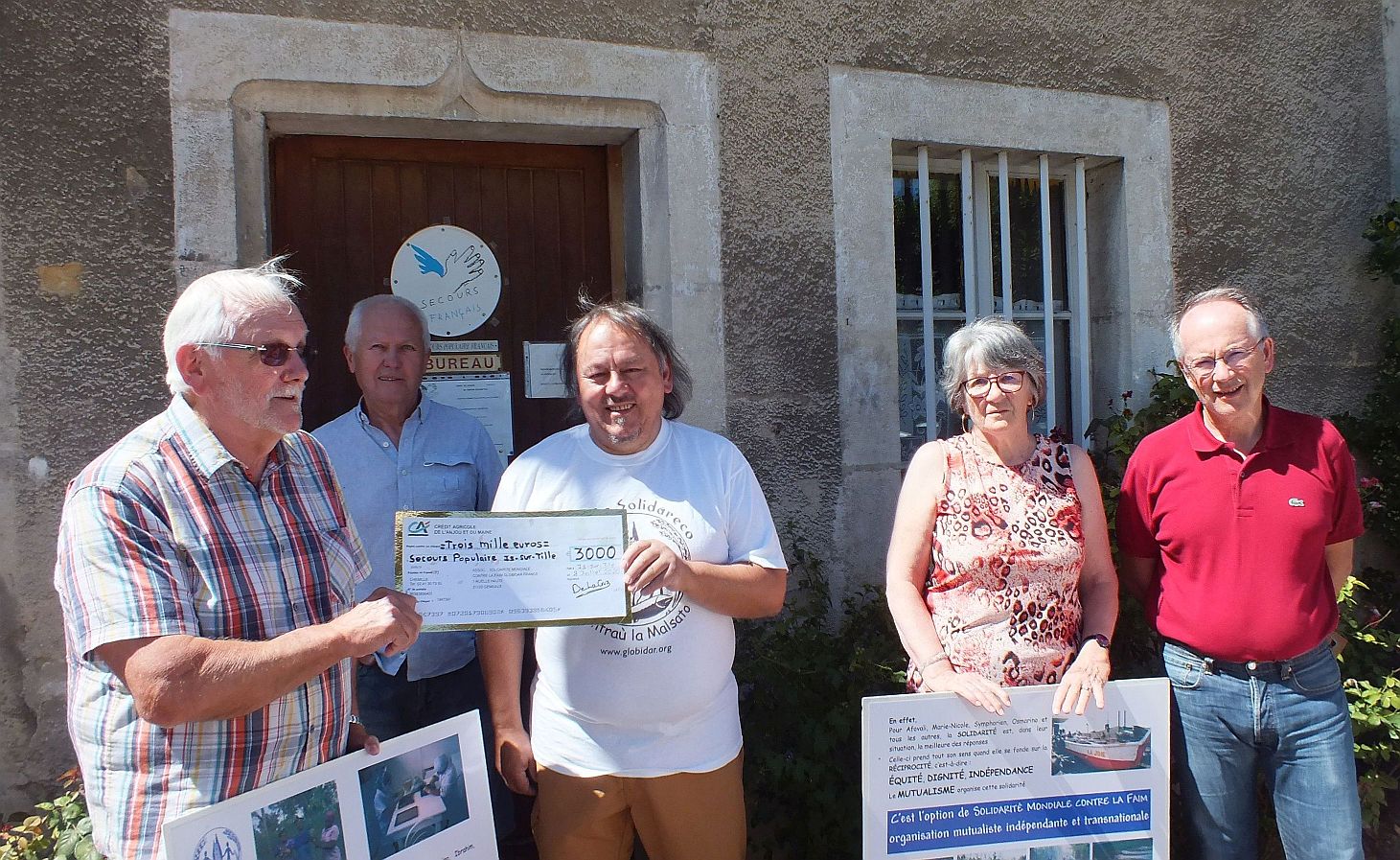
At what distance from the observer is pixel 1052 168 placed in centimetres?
428

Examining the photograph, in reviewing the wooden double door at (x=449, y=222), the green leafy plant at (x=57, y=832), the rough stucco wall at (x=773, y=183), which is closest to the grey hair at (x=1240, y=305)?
the rough stucco wall at (x=773, y=183)

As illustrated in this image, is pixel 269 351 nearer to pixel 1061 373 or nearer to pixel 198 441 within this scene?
pixel 198 441

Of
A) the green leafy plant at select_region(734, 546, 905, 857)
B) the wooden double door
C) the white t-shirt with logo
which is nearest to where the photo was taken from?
the white t-shirt with logo

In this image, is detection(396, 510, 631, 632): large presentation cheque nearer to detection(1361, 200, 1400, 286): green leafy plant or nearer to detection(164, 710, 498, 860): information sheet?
detection(164, 710, 498, 860): information sheet

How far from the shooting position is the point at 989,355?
7.99ft

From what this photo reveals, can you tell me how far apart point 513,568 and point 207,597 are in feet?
2.00

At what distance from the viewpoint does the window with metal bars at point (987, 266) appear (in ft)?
13.3

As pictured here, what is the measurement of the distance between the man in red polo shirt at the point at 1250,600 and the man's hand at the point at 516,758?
169 centimetres

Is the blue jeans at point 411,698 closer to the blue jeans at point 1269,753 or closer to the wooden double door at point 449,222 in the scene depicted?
the wooden double door at point 449,222

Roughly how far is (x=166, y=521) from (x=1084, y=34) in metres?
3.94

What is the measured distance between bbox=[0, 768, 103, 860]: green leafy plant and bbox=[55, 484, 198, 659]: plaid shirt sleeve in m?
1.31

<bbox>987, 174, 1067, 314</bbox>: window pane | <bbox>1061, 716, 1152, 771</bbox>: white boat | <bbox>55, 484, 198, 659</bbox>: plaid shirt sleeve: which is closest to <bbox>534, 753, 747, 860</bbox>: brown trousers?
<bbox>1061, 716, 1152, 771</bbox>: white boat

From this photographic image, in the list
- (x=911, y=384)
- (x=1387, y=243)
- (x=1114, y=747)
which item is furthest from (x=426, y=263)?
(x=1387, y=243)

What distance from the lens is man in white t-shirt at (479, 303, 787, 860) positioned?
2215 mm
